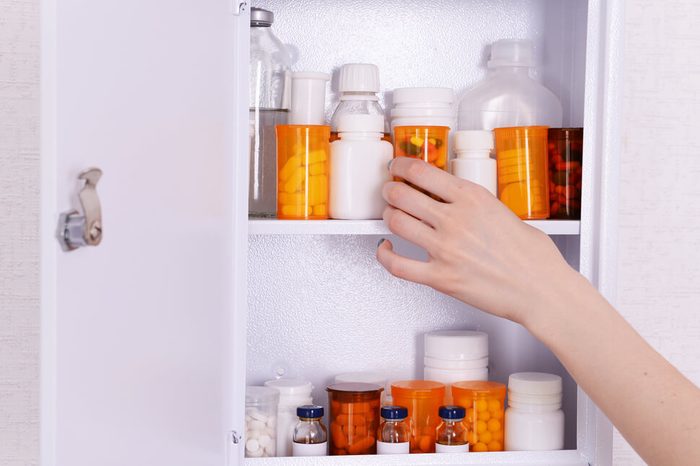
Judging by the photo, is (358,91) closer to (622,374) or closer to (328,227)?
(328,227)

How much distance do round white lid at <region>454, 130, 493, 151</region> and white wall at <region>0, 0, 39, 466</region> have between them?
1.83 ft

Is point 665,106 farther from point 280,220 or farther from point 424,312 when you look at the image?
point 280,220

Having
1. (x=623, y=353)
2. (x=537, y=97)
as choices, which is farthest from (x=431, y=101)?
(x=623, y=353)

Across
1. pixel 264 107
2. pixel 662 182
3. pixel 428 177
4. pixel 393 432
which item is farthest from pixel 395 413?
pixel 662 182

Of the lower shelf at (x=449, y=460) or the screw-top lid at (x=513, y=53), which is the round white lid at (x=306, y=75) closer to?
the screw-top lid at (x=513, y=53)

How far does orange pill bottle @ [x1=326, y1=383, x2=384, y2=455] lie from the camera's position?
94 centimetres

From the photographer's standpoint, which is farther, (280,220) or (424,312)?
(424,312)

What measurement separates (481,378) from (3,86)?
0.71 meters

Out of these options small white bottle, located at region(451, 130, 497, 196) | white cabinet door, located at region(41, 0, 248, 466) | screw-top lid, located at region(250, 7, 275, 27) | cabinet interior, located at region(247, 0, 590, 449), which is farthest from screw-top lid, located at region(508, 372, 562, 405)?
screw-top lid, located at region(250, 7, 275, 27)

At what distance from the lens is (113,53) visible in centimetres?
51

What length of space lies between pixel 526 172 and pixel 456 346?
22cm

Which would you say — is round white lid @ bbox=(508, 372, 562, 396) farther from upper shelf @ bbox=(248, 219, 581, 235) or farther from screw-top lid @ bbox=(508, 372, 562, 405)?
upper shelf @ bbox=(248, 219, 581, 235)

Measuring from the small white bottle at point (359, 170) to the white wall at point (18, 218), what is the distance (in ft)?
1.46

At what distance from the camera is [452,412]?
0.91 meters
